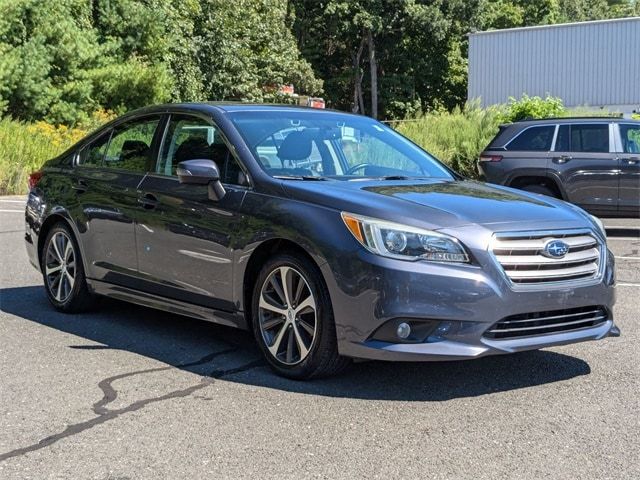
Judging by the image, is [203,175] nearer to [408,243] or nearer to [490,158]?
[408,243]

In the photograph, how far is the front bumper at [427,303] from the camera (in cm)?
498

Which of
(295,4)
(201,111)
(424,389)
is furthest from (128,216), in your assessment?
(295,4)

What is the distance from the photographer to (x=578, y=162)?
14.2 meters

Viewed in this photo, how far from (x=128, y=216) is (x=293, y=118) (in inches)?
54.6

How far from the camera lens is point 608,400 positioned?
5.18 m

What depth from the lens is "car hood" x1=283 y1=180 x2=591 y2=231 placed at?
17.1 ft

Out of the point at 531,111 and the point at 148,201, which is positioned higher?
the point at 531,111

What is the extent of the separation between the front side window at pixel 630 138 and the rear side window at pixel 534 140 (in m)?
1.04

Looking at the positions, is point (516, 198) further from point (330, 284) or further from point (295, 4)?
point (295, 4)

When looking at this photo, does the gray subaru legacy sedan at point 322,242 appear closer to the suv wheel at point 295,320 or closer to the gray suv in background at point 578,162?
the suv wheel at point 295,320

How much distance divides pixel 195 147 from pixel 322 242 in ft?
5.54

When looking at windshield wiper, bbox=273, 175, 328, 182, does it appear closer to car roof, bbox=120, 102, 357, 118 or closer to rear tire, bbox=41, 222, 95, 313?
car roof, bbox=120, 102, 357, 118

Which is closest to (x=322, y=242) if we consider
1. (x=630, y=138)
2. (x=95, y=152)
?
(x=95, y=152)

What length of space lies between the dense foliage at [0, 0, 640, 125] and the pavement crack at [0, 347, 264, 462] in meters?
25.5
